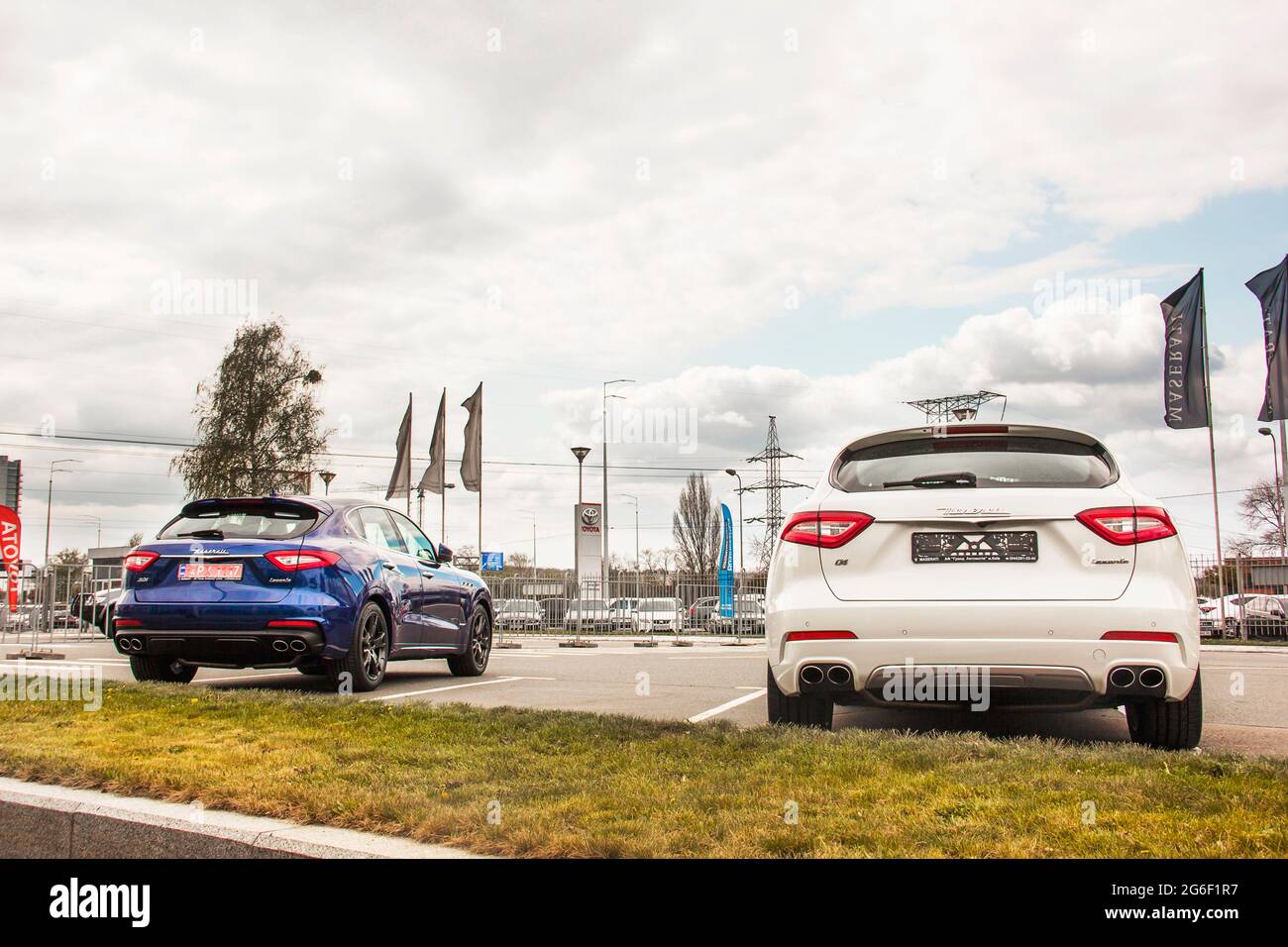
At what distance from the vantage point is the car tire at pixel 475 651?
11242 mm

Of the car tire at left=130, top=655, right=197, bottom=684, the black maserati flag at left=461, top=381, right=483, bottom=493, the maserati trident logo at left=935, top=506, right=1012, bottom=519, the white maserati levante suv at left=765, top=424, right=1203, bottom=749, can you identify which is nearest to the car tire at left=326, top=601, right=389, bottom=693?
the car tire at left=130, top=655, right=197, bottom=684

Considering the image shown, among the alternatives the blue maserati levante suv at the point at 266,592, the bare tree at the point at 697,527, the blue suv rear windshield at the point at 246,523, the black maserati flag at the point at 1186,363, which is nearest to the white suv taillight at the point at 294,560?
the blue maserati levante suv at the point at 266,592

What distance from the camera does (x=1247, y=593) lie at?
1086 inches

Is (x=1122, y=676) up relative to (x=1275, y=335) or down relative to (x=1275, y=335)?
down

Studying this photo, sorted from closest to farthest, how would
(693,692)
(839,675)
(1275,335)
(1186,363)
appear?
(839,675) < (693,692) < (1275,335) < (1186,363)

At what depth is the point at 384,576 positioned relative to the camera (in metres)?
9.40

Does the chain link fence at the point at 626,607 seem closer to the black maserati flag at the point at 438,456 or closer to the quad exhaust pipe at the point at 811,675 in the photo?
the black maserati flag at the point at 438,456

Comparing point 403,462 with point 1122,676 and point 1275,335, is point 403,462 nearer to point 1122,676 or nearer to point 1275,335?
point 1275,335

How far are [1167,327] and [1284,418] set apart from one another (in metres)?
3.80

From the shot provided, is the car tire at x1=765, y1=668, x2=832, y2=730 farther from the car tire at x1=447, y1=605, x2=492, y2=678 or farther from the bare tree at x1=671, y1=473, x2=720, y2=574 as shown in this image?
the bare tree at x1=671, y1=473, x2=720, y2=574

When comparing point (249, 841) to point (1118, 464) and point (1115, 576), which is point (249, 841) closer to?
point (1115, 576)

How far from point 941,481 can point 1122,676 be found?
121 centimetres

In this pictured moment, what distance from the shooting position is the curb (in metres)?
3.58

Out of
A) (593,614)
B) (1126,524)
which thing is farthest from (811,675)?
(593,614)
